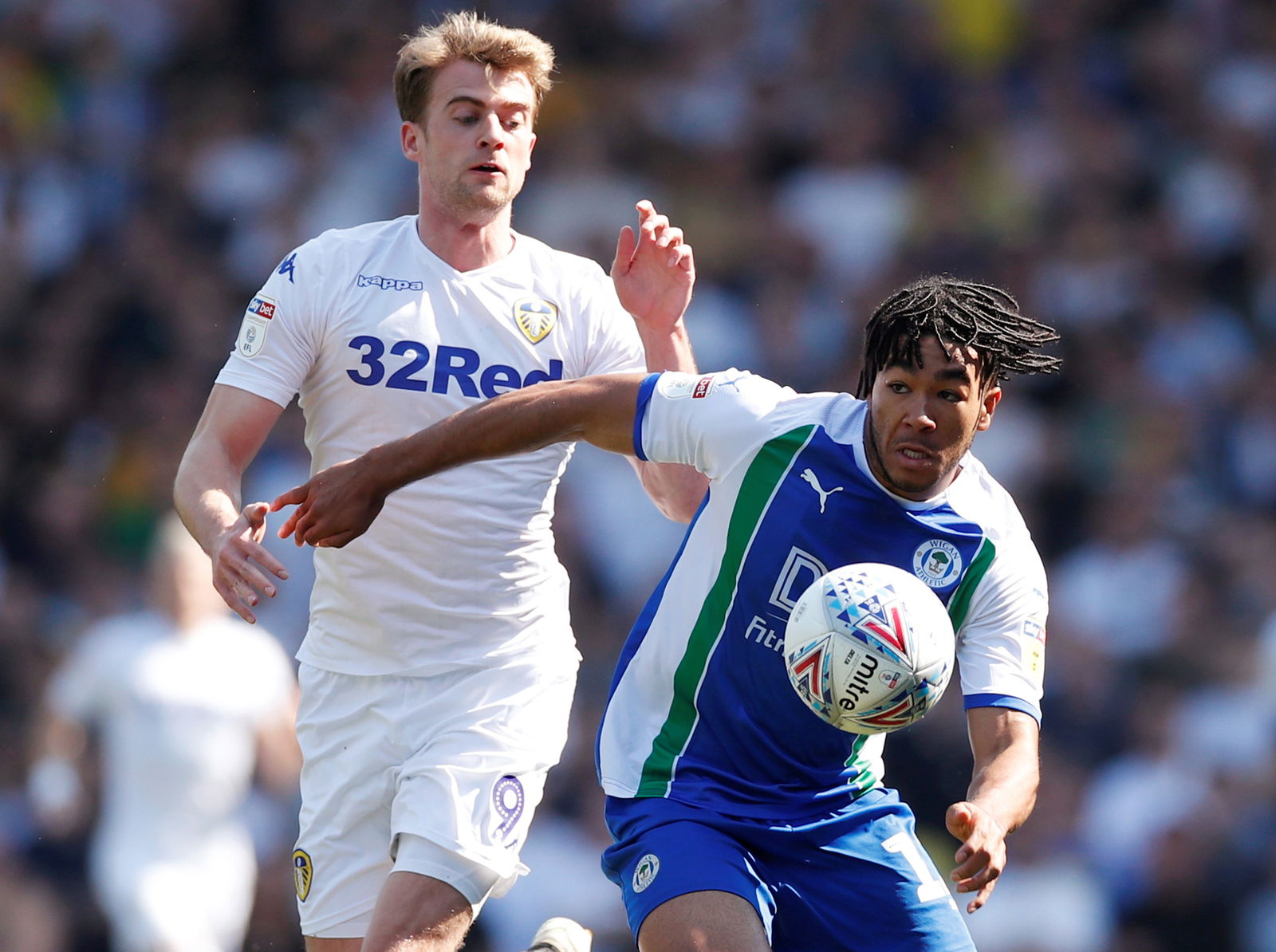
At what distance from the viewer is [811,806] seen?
4.61 m

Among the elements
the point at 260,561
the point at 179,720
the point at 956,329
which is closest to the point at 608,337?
the point at 956,329

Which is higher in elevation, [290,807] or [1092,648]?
[1092,648]

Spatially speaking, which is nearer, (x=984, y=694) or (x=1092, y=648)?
(x=984, y=694)

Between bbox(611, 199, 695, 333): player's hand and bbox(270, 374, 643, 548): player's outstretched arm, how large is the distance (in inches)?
31.7

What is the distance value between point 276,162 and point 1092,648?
641 cm

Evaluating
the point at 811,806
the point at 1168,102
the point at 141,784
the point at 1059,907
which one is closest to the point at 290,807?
the point at 141,784

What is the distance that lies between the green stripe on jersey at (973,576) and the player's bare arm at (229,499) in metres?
1.76

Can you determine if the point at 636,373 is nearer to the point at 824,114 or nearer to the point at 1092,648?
the point at 1092,648

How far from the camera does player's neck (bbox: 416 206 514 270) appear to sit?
5453 mm

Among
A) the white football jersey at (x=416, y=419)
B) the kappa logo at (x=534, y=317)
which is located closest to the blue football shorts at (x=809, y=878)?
the white football jersey at (x=416, y=419)

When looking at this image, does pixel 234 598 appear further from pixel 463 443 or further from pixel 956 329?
pixel 956 329

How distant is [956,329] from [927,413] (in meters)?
0.25

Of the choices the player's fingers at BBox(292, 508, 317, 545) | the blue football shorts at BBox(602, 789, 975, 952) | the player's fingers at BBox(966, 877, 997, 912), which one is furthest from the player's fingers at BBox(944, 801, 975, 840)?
the player's fingers at BBox(292, 508, 317, 545)

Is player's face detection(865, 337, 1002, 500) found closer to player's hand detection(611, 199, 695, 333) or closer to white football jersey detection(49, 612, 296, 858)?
player's hand detection(611, 199, 695, 333)
